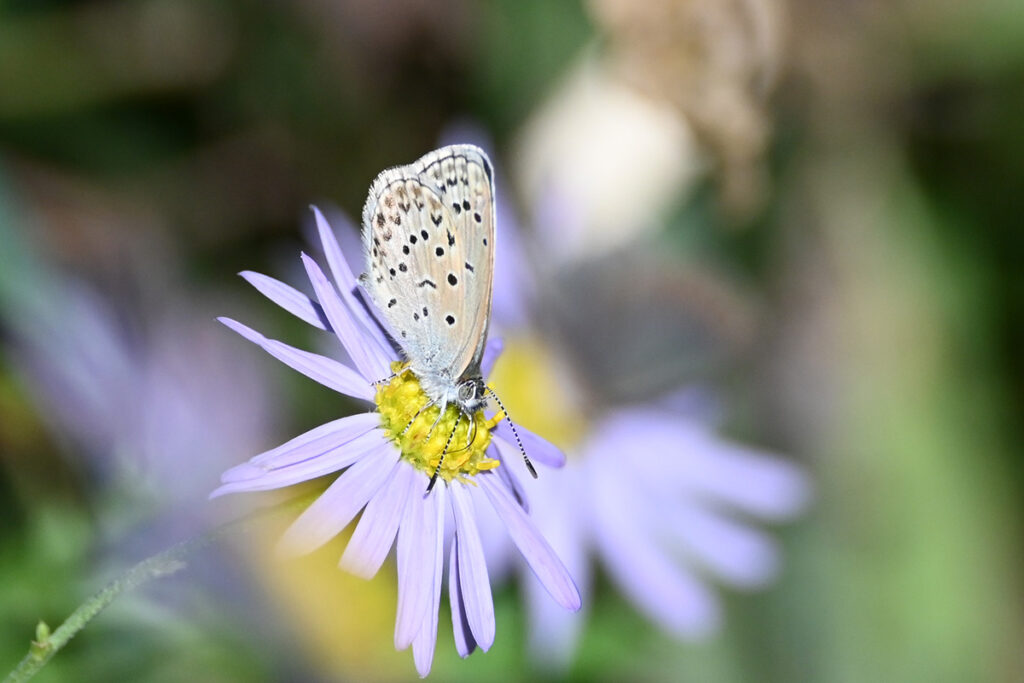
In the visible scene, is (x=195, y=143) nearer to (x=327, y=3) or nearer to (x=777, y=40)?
(x=327, y=3)

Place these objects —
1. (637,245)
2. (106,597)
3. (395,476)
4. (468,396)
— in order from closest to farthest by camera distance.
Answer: (106,597) → (395,476) → (468,396) → (637,245)

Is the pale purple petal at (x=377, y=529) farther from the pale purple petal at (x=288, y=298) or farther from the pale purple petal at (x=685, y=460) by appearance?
the pale purple petal at (x=685, y=460)

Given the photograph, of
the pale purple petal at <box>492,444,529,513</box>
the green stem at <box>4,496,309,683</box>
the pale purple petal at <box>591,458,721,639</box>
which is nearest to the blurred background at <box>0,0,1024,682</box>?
the pale purple petal at <box>591,458,721,639</box>

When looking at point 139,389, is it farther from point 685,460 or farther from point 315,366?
point 685,460

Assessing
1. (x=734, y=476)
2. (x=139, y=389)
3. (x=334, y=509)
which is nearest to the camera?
(x=334, y=509)

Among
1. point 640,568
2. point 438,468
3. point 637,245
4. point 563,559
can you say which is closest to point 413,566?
point 438,468

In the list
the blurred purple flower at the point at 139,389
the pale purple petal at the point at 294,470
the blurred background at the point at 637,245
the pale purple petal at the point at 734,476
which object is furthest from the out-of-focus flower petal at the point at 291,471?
the pale purple petal at the point at 734,476

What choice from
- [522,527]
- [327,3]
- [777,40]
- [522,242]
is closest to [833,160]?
[777,40]
